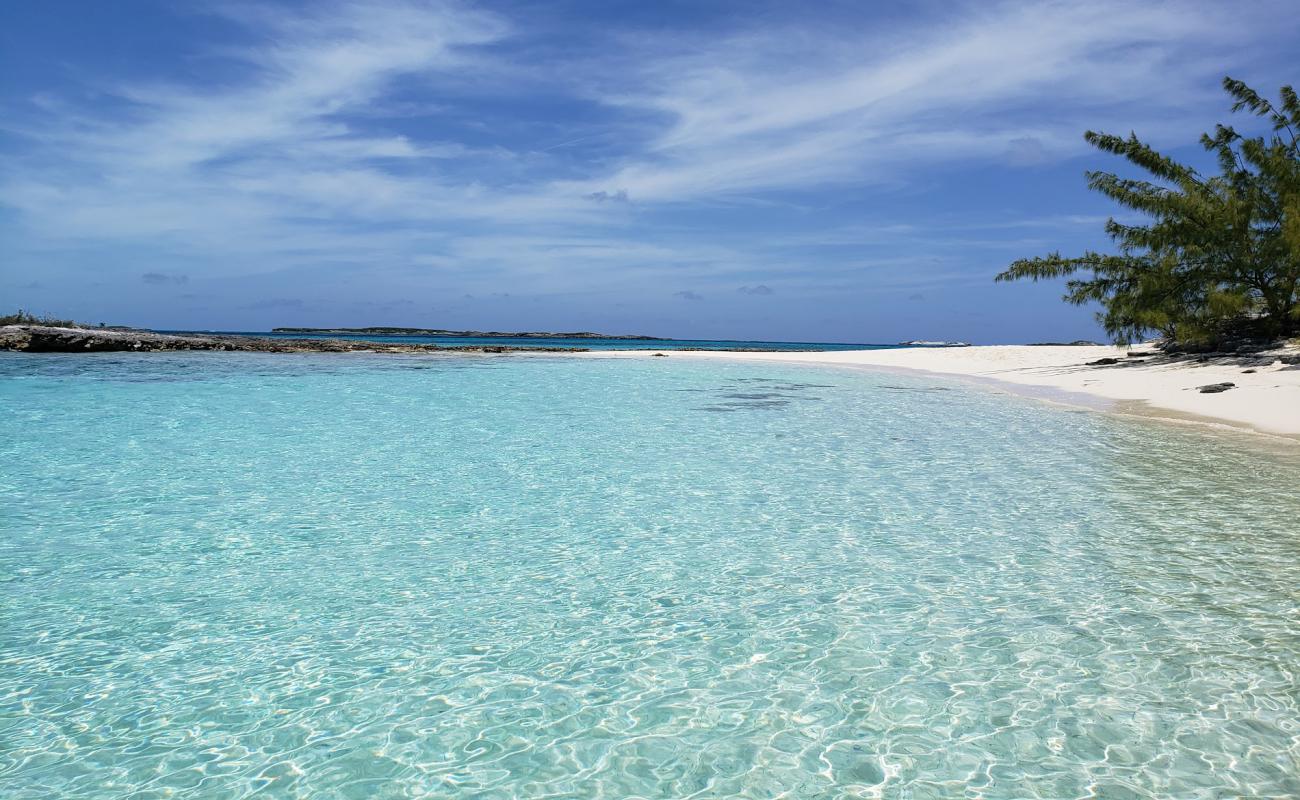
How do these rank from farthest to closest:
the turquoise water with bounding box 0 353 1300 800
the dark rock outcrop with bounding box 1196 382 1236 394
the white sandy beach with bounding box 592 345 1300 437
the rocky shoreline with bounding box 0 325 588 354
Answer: the rocky shoreline with bounding box 0 325 588 354, the dark rock outcrop with bounding box 1196 382 1236 394, the white sandy beach with bounding box 592 345 1300 437, the turquoise water with bounding box 0 353 1300 800

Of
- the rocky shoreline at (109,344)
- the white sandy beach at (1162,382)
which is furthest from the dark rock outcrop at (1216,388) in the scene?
the rocky shoreline at (109,344)

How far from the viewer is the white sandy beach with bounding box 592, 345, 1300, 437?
15664 mm

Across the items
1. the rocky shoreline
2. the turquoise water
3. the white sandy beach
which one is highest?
the rocky shoreline

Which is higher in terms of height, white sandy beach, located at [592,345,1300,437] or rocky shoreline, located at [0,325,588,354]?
rocky shoreline, located at [0,325,588,354]

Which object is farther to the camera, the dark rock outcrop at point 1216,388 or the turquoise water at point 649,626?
the dark rock outcrop at point 1216,388

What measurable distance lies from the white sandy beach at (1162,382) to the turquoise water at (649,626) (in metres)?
6.08

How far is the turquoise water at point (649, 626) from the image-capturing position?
3.31 meters

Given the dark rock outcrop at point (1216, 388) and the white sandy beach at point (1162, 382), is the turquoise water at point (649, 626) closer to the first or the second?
the white sandy beach at point (1162, 382)

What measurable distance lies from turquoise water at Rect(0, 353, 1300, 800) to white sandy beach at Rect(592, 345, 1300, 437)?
6.08 metres

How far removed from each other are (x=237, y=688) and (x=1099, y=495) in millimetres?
8547

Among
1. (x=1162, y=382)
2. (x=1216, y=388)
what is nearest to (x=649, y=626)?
(x=1216, y=388)

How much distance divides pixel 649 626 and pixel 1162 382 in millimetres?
23366

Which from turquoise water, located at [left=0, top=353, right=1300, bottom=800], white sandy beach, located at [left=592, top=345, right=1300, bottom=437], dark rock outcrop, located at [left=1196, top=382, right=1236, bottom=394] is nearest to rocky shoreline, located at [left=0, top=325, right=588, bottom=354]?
turquoise water, located at [left=0, top=353, right=1300, bottom=800]

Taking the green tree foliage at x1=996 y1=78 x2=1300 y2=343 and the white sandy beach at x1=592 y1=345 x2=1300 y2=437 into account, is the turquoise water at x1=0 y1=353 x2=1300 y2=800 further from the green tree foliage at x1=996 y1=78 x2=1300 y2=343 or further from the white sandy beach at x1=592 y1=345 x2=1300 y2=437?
the green tree foliage at x1=996 y1=78 x2=1300 y2=343
